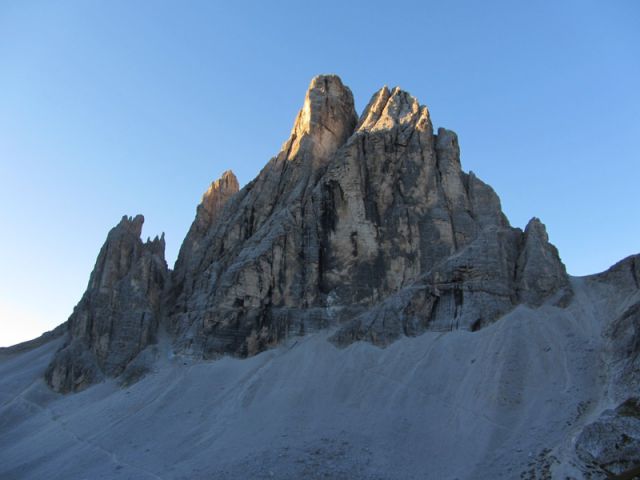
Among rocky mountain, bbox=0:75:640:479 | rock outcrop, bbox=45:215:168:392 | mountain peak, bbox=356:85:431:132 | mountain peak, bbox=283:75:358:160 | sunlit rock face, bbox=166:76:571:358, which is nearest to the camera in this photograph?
rocky mountain, bbox=0:75:640:479

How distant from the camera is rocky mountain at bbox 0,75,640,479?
40.5m

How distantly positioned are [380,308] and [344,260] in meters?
8.06

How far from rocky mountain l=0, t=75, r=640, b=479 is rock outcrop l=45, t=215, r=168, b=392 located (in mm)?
231

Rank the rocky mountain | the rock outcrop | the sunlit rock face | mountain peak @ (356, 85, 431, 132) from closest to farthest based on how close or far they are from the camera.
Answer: the rocky mountain
the sunlit rock face
the rock outcrop
mountain peak @ (356, 85, 431, 132)

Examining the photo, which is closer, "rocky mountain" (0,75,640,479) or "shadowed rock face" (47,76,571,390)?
"rocky mountain" (0,75,640,479)

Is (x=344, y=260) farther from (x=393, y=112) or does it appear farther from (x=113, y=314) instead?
(x=113, y=314)

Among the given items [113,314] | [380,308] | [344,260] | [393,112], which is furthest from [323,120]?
[113,314]

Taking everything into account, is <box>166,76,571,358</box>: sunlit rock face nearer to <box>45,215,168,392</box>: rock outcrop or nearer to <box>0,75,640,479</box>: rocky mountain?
<box>0,75,640,479</box>: rocky mountain

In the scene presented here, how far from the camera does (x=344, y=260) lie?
63.5m

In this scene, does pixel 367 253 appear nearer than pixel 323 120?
Yes

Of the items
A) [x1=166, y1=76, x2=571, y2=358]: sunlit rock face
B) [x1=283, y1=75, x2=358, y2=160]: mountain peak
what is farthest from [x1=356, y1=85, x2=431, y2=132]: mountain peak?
[x1=283, y1=75, x2=358, y2=160]: mountain peak

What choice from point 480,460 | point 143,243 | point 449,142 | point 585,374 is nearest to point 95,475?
point 480,460

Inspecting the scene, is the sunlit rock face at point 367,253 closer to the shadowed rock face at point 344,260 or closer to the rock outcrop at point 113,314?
the shadowed rock face at point 344,260

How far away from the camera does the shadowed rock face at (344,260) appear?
2194 inches
